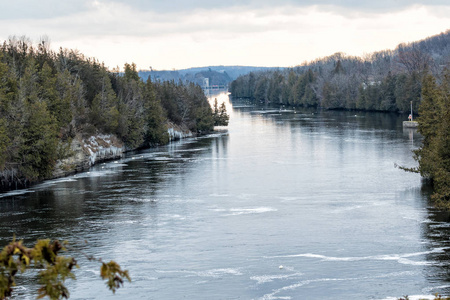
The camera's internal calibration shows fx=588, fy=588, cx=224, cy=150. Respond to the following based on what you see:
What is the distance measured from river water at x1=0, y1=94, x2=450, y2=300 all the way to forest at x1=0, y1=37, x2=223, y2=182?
15.5 ft

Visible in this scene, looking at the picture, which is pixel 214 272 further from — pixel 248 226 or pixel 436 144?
pixel 436 144

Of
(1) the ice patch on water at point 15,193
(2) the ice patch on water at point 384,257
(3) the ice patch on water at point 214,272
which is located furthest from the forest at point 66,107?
(2) the ice patch on water at point 384,257

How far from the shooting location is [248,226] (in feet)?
142

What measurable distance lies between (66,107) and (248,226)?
47.3 meters

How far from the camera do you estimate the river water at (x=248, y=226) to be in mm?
31125

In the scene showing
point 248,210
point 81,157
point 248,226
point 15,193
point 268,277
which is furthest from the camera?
point 81,157

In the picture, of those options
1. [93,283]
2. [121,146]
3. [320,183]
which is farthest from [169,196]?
[121,146]

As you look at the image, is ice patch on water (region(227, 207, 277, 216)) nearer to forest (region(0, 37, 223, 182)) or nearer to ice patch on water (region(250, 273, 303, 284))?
ice patch on water (region(250, 273, 303, 284))

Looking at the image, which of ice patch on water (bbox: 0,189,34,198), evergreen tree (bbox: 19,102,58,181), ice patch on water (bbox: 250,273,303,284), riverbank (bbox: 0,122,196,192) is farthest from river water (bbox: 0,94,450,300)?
riverbank (bbox: 0,122,196,192)

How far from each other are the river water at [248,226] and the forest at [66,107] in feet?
15.5

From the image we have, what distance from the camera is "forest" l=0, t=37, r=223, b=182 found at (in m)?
64.2

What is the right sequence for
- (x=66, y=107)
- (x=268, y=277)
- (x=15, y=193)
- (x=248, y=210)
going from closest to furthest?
(x=268, y=277), (x=248, y=210), (x=15, y=193), (x=66, y=107)

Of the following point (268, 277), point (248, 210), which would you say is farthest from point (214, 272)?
point (248, 210)

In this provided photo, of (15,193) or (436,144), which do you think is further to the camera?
(15,193)
